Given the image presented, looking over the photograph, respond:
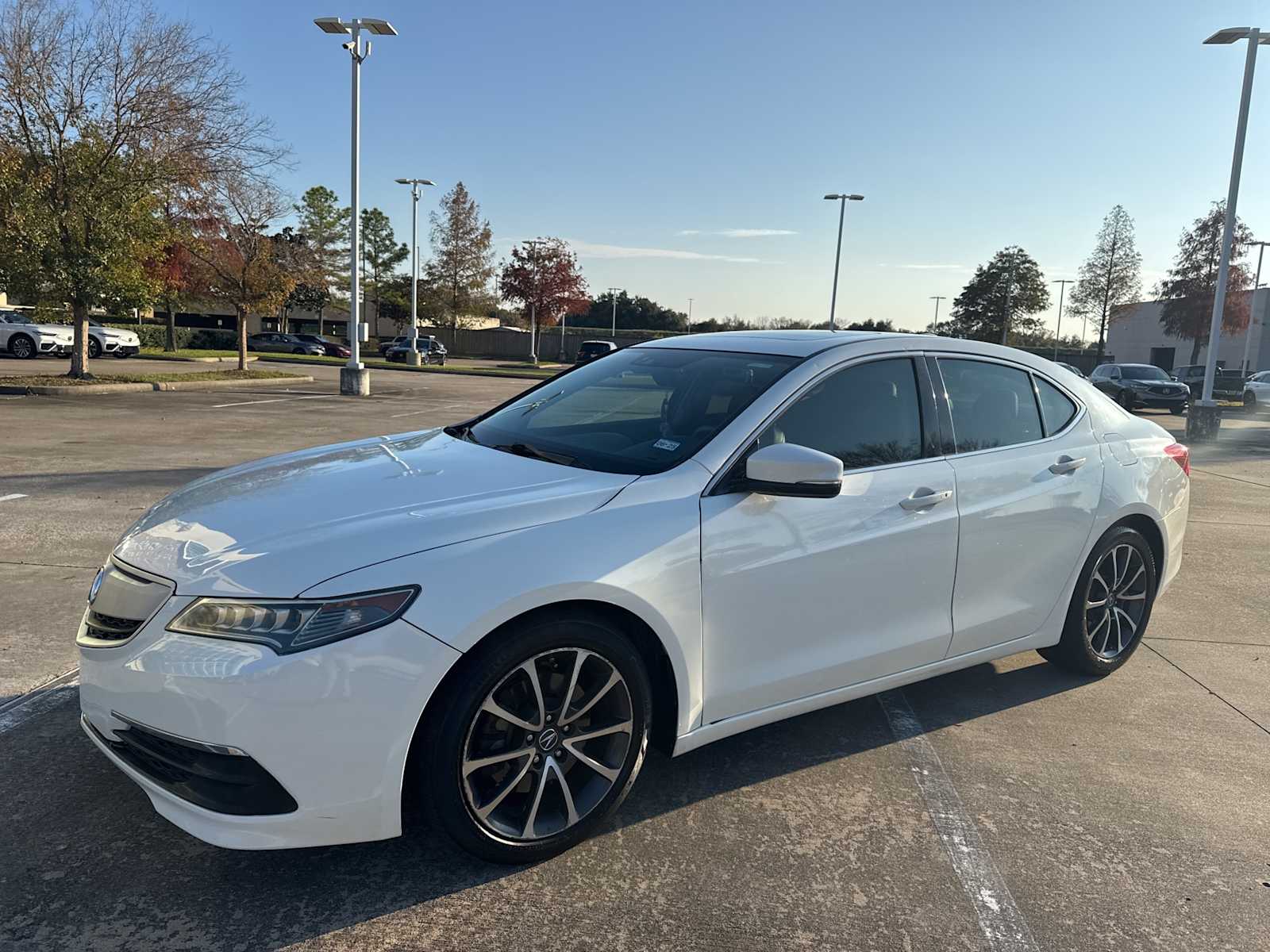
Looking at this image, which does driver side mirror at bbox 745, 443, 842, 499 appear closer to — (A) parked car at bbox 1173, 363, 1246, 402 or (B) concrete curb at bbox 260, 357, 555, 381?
(B) concrete curb at bbox 260, 357, 555, 381

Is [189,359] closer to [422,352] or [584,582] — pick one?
[422,352]

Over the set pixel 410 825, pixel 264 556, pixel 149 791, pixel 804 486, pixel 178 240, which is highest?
pixel 178 240

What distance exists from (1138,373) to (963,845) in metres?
29.0

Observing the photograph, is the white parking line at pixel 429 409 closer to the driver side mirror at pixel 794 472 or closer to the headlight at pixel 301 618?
the driver side mirror at pixel 794 472

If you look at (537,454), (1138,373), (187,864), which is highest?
(1138,373)

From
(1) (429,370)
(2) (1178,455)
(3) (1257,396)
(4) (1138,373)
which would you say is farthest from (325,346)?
(2) (1178,455)

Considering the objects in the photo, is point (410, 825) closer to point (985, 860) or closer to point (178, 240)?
point (985, 860)

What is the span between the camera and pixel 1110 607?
14.6ft

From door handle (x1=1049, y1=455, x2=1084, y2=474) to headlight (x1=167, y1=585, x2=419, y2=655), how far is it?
2.95 metres

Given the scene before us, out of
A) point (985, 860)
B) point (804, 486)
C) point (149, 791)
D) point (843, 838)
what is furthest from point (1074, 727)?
point (149, 791)

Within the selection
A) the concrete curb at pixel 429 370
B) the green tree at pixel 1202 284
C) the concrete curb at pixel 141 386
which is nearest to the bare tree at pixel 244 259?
the concrete curb at pixel 141 386

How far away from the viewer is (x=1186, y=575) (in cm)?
671

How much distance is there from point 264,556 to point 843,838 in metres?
2.08

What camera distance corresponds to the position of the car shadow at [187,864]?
2.45m
